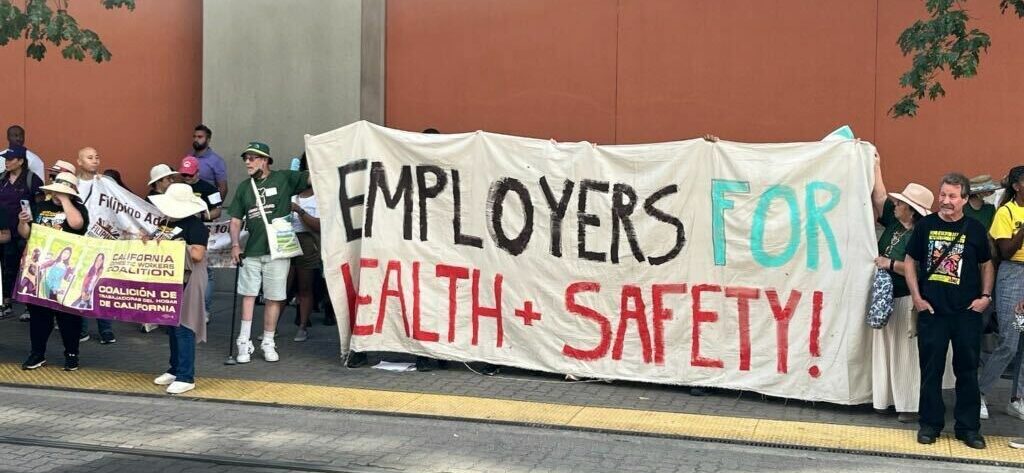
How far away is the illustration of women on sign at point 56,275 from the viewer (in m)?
8.59

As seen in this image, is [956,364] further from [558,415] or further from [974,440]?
[558,415]

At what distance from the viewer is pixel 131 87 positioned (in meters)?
14.3

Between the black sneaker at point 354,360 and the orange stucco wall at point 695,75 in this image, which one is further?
the orange stucco wall at point 695,75

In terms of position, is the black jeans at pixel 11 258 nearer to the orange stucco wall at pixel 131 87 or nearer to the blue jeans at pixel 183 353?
the blue jeans at pixel 183 353

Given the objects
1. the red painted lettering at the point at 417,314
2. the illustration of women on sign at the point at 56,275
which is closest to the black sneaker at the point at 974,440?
the red painted lettering at the point at 417,314

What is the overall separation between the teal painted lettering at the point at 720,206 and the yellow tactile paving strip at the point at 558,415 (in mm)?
1262

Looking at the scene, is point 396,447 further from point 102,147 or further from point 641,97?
point 102,147

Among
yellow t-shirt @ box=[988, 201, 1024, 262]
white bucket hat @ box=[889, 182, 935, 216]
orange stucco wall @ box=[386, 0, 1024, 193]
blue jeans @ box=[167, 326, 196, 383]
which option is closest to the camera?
white bucket hat @ box=[889, 182, 935, 216]

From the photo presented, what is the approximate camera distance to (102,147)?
47.2ft

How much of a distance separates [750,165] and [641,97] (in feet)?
14.2

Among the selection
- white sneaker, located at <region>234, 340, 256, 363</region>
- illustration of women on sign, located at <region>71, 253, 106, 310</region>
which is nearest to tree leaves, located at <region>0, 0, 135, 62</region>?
illustration of women on sign, located at <region>71, 253, 106, 310</region>

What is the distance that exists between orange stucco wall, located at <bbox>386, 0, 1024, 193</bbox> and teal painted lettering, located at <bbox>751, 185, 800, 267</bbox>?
13.1 feet

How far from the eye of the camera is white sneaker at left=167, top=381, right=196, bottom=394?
8109mm

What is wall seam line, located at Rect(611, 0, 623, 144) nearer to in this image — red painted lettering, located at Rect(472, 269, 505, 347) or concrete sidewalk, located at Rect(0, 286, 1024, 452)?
concrete sidewalk, located at Rect(0, 286, 1024, 452)
